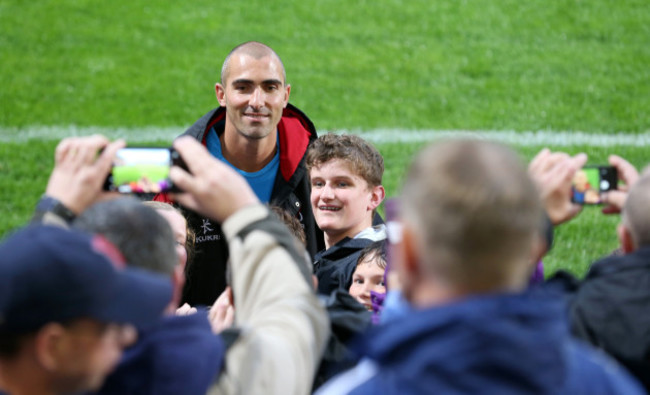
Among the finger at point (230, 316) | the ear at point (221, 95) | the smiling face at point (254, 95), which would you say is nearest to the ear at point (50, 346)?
the finger at point (230, 316)

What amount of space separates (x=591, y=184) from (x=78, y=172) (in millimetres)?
1382

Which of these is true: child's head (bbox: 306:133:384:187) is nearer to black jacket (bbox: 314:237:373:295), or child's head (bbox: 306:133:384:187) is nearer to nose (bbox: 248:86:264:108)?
black jacket (bbox: 314:237:373:295)

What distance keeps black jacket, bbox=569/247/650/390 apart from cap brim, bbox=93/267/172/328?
3.28ft

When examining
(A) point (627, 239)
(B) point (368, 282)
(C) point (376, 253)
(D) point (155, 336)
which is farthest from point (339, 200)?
(D) point (155, 336)

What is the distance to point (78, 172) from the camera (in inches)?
84.4

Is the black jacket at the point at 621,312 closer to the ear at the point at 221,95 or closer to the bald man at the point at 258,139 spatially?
the bald man at the point at 258,139

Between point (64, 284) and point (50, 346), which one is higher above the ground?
point (64, 284)

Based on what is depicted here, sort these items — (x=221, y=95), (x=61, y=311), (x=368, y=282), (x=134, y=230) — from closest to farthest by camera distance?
(x=61, y=311), (x=134, y=230), (x=368, y=282), (x=221, y=95)

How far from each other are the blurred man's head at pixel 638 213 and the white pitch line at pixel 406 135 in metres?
7.41

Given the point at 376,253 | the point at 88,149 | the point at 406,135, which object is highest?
the point at 88,149

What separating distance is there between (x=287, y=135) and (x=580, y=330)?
3.64 m

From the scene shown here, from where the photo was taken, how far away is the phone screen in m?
2.25

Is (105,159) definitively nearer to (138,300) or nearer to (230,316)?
(138,300)

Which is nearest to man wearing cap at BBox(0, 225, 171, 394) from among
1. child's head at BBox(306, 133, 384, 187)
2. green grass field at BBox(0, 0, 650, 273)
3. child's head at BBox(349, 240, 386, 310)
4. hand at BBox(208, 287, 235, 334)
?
hand at BBox(208, 287, 235, 334)
